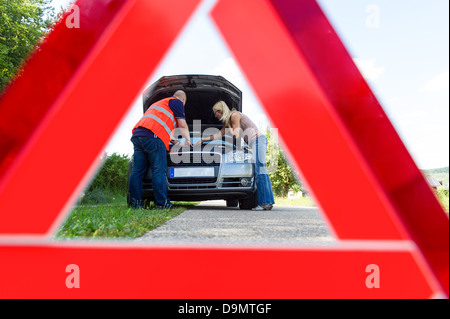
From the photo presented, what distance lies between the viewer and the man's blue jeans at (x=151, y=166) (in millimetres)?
4793

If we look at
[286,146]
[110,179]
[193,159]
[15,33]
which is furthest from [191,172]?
[15,33]

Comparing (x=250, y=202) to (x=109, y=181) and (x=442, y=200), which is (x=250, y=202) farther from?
(x=109, y=181)

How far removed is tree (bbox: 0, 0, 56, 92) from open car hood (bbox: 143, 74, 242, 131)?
5.87m

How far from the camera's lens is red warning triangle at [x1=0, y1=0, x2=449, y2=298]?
4.51 feet

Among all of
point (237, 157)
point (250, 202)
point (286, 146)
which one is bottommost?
point (286, 146)

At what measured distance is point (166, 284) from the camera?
1.38 metres

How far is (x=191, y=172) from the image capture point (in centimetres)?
498

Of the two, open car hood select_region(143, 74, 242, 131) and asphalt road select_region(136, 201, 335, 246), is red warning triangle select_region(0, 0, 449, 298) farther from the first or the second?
open car hood select_region(143, 74, 242, 131)

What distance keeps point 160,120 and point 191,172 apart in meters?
0.80
